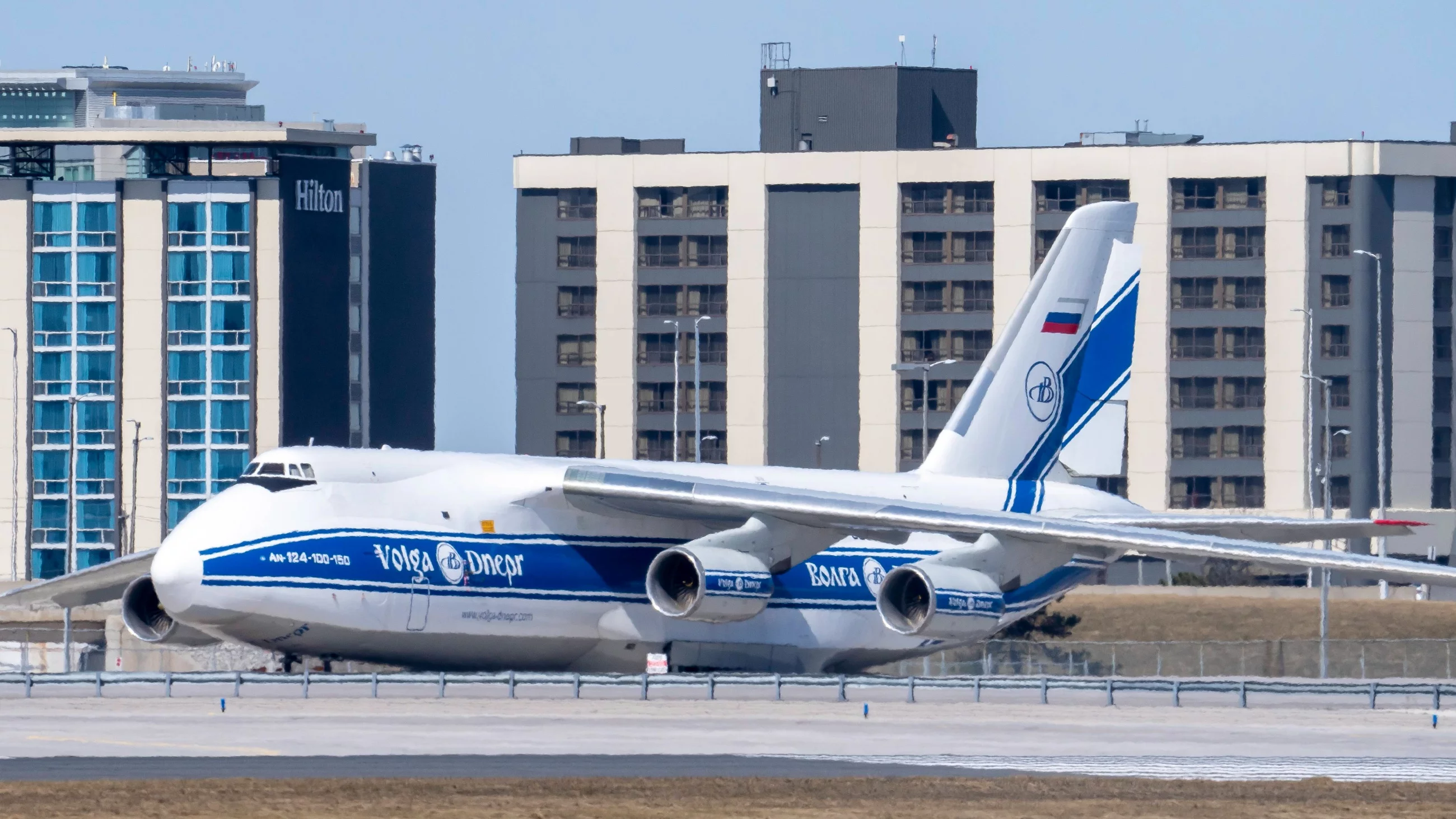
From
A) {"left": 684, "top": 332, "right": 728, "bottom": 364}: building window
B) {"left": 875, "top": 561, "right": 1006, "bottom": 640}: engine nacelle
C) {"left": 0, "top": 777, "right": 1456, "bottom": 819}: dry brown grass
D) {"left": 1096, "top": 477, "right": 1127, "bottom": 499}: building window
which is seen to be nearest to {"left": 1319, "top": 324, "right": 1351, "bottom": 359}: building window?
{"left": 1096, "top": 477, "right": 1127, "bottom": 499}: building window

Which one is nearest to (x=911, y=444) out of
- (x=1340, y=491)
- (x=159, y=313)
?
(x=1340, y=491)

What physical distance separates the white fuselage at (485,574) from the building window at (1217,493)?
214 feet

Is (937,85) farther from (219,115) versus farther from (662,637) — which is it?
(662,637)

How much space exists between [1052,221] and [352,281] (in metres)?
36.6

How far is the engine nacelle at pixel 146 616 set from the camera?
36.4 meters

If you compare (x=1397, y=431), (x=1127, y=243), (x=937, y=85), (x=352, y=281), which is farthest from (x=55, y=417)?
(x=1127, y=243)

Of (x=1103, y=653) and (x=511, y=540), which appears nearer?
(x=511, y=540)

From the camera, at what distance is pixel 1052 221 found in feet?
343

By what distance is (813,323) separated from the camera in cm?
10794

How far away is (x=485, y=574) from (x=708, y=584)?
342 cm

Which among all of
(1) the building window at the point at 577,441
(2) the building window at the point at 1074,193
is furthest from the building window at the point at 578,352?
(2) the building window at the point at 1074,193

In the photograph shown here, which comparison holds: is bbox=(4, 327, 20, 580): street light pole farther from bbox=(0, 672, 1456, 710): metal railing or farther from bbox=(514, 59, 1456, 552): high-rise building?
bbox=(0, 672, 1456, 710): metal railing

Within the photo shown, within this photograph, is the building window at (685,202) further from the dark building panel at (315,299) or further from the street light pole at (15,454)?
the street light pole at (15,454)

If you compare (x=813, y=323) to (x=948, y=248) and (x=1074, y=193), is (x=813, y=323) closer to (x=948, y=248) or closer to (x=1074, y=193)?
(x=948, y=248)
